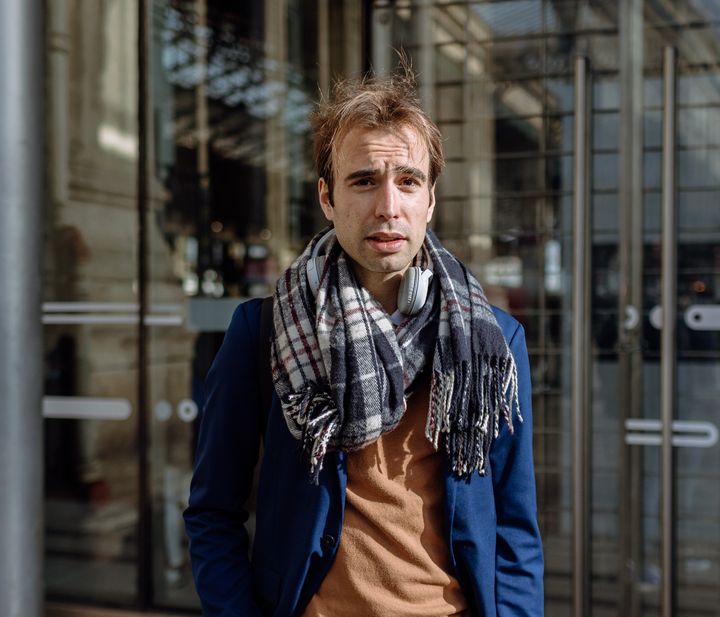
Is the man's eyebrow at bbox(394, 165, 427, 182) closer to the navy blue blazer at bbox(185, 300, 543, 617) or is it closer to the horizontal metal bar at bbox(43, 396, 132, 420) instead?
the navy blue blazer at bbox(185, 300, 543, 617)

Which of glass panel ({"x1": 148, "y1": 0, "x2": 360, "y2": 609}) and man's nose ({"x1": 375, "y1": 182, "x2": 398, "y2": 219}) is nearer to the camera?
man's nose ({"x1": 375, "y1": 182, "x2": 398, "y2": 219})

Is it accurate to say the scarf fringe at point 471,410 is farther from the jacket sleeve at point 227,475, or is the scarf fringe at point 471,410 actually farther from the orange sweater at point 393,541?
the jacket sleeve at point 227,475

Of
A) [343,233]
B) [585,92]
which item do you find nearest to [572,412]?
[585,92]

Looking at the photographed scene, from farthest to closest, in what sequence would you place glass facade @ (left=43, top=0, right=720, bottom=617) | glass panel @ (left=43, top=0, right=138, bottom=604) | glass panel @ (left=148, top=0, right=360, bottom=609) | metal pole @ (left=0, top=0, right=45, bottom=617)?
glass panel @ (left=43, top=0, right=138, bottom=604)
glass panel @ (left=148, top=0, right=360, bottom=609)
glass facade @ (left=43, top=0, right=720, bottom=617)
metal pole @ (left=0, top=0, right=45, bottom=617)

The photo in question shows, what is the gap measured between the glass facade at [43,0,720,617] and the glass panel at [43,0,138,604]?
10 millimetres

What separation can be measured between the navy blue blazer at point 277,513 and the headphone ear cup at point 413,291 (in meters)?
0.27

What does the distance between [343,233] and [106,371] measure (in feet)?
9.39

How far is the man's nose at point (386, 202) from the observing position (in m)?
1.60

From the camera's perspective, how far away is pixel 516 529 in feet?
5.58

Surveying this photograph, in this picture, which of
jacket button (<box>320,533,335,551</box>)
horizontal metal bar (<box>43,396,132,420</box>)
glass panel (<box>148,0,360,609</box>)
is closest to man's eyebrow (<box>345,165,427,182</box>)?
jacket button (<box>320,533,335,551</box>)

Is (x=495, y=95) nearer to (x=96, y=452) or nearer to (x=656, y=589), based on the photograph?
(x=656, y=589)

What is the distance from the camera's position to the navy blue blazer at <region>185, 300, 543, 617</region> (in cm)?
163

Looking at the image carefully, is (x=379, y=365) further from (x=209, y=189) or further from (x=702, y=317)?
(x=209, y=189)

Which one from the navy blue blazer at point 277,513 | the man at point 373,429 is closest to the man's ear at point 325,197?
the man at point 373,429
